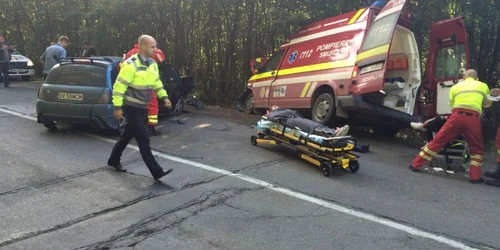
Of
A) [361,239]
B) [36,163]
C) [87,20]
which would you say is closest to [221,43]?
[87,20]

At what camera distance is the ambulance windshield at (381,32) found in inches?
298

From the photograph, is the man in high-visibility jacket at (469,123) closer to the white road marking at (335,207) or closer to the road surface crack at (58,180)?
the white road marking at (335,207)

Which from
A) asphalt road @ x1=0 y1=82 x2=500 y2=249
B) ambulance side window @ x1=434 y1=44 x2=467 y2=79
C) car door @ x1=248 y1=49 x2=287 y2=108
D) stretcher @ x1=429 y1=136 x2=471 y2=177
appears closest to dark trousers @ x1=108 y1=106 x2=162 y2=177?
asphalt road @ x1=0 y1=82 x2=500 y2=249

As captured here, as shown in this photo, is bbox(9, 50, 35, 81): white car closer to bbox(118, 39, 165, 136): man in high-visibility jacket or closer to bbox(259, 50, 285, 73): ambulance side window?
bbox(259, 50, 285, 73): ambulance side window

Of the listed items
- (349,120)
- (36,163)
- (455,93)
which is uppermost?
(455,93)

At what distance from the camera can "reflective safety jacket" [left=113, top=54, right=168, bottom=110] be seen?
547 cm

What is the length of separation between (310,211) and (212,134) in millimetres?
4424

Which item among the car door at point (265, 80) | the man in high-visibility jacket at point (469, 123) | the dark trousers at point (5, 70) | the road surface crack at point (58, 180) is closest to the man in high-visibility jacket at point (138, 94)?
the road surface crack at point (58, 180)

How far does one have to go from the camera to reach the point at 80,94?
7.93m

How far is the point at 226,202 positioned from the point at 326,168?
1729 mm

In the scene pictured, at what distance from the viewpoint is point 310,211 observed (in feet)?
15.6

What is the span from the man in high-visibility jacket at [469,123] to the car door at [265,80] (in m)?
5.00

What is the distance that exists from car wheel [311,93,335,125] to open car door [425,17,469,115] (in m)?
2.00

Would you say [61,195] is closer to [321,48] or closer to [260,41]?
[321,48]
